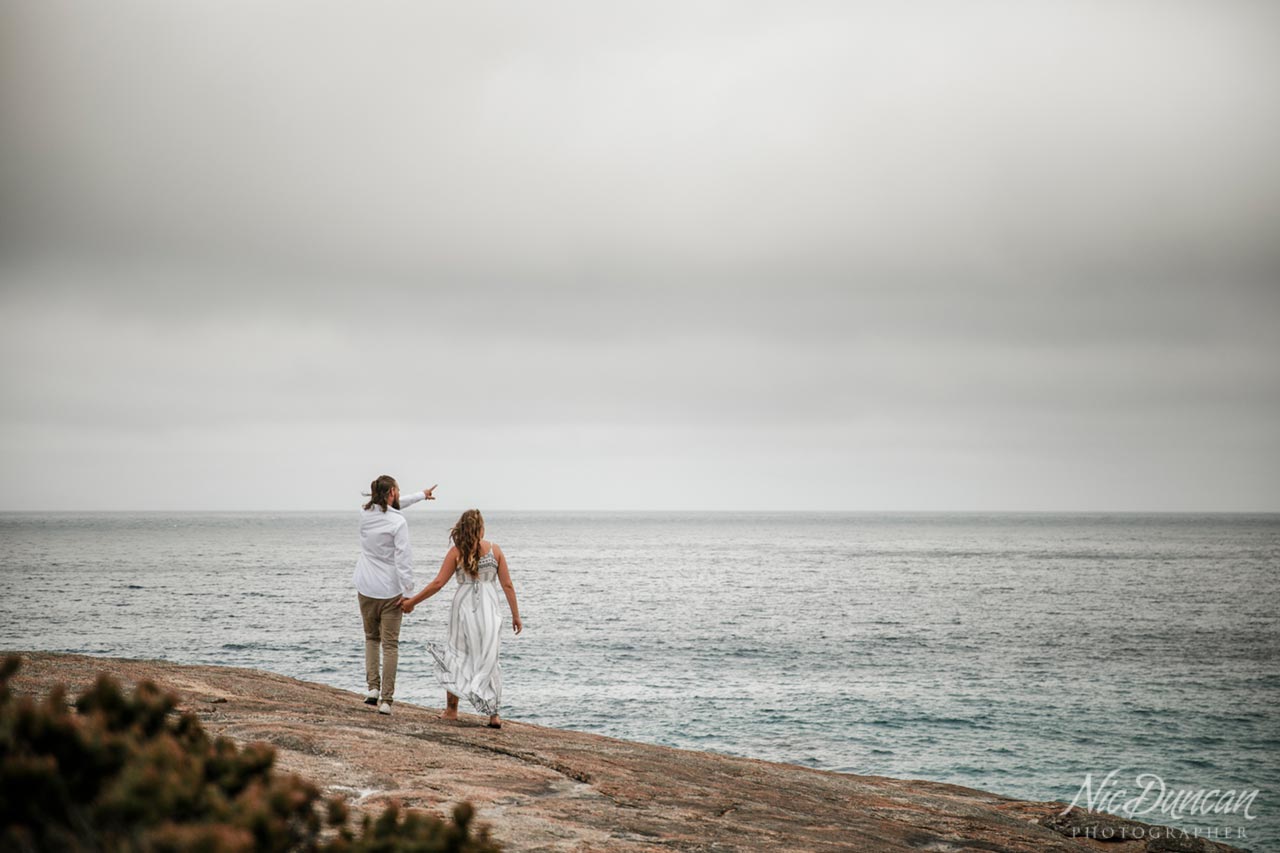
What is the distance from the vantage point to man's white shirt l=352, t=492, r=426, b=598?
12.1 metres

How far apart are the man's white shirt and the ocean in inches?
878

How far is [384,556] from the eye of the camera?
12.2 meters

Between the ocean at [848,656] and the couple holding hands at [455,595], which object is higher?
the couple holding hands at [455,595]

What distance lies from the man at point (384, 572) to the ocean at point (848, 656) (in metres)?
21.9

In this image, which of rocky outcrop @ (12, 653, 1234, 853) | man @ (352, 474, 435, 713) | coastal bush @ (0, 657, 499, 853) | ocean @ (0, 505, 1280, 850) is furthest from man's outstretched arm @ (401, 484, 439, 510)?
ocean @ (0, 505, 1280, 850)

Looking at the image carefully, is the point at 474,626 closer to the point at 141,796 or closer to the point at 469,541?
the point at 469,541

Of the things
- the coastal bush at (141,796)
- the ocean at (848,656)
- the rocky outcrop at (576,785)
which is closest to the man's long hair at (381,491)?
the rocky outcrop at (576,785)

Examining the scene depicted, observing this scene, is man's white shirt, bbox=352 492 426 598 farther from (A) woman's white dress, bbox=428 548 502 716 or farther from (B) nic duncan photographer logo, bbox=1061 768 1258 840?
(B) nic duncan photographer logo, bbox=1061 768 1258 840

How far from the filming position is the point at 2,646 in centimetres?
4969

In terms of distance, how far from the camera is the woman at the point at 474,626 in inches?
481

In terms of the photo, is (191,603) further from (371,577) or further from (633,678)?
Answer: (371,577)

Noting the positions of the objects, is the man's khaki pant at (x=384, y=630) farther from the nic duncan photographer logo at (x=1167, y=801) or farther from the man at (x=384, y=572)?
the nic duncan photographer logo at (x=1167, y=801)

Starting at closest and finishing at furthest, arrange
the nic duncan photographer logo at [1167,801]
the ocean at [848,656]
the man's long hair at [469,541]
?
the man's long hair at [469,541] → the nic duncan photographer logo at [1167,801] → the ocean at [848,656]

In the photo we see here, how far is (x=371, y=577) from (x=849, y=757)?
2394cm
